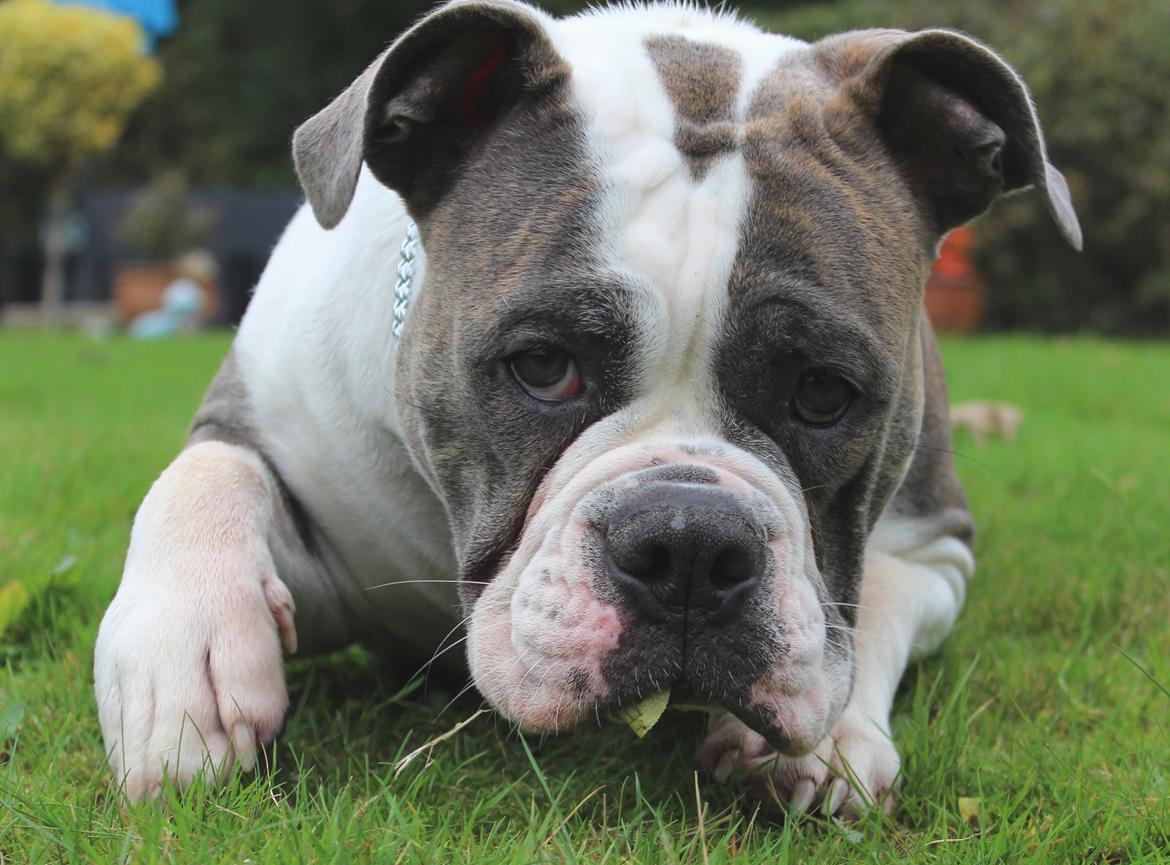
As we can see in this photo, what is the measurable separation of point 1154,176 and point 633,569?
13142mm

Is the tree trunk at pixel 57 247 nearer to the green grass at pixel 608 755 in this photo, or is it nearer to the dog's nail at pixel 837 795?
the green grass at pixel 608 755

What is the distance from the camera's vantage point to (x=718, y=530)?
2.07 m

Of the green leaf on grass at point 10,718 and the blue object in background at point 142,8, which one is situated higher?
the green leaf on grass at point 10,718

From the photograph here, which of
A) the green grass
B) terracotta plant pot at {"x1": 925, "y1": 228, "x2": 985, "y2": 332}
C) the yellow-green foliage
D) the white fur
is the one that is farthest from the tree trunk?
the white fur

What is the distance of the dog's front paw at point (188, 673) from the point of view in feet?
7.41

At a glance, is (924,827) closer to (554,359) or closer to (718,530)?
(718,530)

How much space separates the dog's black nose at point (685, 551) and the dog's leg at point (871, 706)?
1.34ft

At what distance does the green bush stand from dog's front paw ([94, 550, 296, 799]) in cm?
1249

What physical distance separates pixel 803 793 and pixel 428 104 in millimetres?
1490

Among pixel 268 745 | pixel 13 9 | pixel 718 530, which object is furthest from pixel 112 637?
pixel 13 9

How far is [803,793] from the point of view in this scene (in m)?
2.36

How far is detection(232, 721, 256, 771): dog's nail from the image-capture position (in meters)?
2.30

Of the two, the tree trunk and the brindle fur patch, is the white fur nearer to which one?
the brindle fur patch

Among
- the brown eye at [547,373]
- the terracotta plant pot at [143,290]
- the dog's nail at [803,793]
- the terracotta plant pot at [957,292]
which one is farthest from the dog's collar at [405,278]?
the terracotta plant pot at [143,290]
